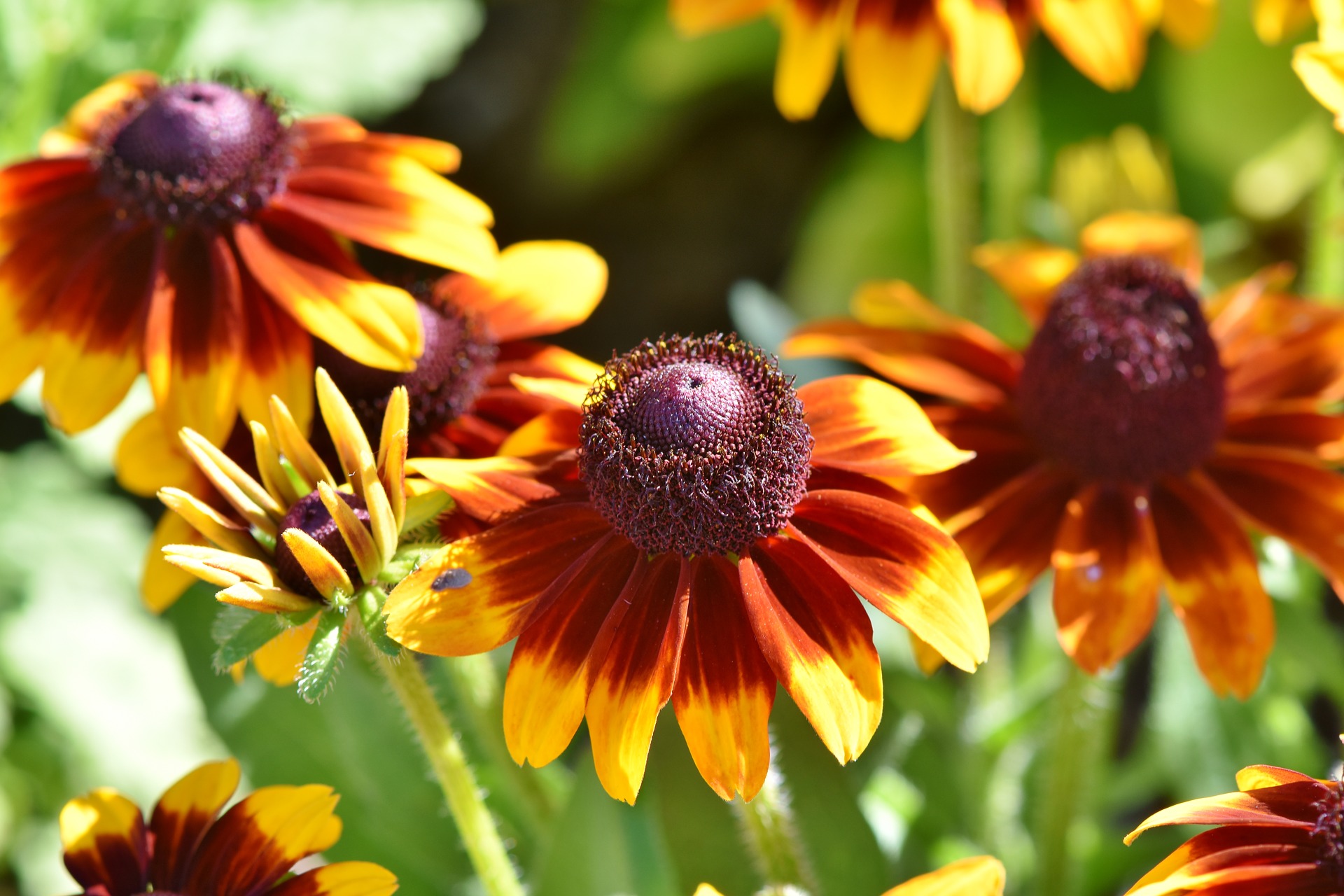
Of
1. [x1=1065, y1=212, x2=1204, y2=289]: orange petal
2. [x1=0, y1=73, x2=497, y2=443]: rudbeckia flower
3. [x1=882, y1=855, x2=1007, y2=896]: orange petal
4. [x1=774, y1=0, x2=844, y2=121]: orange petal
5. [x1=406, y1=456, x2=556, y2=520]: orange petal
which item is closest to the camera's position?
[x1=882, y1=855, x2=1007, y2=896]: orange petal

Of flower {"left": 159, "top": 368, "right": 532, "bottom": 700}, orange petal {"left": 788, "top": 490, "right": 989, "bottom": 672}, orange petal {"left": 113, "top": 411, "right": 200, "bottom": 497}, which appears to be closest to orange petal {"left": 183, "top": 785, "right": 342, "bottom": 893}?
flower {"left": 159, "top": 368, "right": 532, "bottom": 700}

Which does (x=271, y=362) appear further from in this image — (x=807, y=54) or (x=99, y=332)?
(x=807, y=54)

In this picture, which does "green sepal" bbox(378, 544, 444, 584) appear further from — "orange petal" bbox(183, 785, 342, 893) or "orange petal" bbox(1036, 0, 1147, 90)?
"orange petal" bbox(1036, 0, 1147, 90)

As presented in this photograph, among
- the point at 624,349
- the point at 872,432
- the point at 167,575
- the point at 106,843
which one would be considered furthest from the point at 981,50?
the point at 624,349

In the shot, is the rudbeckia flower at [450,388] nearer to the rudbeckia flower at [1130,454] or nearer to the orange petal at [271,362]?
the orange petal at [271,362]

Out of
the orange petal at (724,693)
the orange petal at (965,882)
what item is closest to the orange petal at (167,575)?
the orange petal at (724,693)

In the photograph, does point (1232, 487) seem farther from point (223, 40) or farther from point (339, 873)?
point (223, 40)

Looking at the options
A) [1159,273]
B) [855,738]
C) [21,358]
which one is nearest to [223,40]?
[21,358]
